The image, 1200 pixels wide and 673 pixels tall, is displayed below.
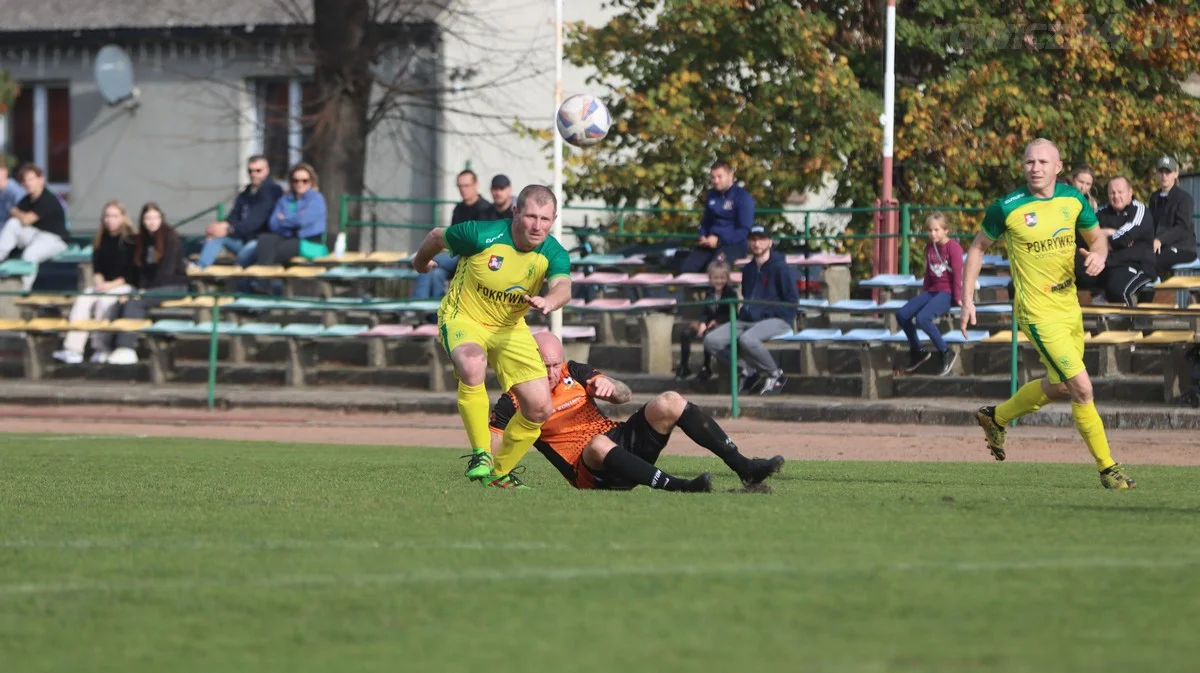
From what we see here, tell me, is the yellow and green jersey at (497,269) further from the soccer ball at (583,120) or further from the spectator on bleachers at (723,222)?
the spectator on bleachers at (723,222)

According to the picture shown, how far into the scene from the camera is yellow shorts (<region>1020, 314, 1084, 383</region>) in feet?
34.3

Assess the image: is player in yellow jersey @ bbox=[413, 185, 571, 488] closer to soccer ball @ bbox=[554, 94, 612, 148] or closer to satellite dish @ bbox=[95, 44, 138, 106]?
soccer ball @ bbox=[554, 94, 612, 148]

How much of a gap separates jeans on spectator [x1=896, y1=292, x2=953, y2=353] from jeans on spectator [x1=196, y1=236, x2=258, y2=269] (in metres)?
9.13

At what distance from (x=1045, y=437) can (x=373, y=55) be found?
50.4 ft

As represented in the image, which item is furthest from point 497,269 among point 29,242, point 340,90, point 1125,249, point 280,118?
point 280,118

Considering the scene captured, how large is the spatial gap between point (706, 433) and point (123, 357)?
13.5 metres

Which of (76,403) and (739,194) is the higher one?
(739,194)

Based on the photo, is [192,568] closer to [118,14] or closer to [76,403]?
[76,403]

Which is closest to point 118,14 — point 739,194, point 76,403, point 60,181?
point 60,181

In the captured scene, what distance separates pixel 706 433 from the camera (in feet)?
30.6

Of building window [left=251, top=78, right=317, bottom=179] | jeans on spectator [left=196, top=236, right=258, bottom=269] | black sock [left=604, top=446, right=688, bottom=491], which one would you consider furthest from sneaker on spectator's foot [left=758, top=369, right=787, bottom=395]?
building window [left=251, top=78, right=317, bottom=179]

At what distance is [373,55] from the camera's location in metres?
27.8

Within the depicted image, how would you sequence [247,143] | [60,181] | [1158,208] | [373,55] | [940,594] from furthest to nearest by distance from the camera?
[60,181], [247,143], [373,55], [1158,208], [940,594]

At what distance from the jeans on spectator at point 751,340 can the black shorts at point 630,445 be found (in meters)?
8.14
